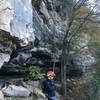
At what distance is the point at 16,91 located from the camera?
14.8 meters

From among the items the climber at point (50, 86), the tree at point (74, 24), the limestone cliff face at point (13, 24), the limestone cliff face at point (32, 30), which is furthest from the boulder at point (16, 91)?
the tree at point (74, 24)

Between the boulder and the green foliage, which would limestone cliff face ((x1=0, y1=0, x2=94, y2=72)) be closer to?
the green foliage

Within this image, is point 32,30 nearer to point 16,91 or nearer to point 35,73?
point 16,91

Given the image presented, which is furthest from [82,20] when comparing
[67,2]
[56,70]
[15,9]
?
[15,9]

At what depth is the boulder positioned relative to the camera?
1444 centimetres

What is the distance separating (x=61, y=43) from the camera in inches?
736

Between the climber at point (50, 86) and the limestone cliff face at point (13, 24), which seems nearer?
the limestone cliff face at point (13, 24)

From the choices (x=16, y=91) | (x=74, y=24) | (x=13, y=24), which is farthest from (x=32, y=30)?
(x=74, y=24)

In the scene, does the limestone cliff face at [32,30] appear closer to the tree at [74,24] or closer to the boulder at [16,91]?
the tree at [74,24]

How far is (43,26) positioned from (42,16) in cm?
74

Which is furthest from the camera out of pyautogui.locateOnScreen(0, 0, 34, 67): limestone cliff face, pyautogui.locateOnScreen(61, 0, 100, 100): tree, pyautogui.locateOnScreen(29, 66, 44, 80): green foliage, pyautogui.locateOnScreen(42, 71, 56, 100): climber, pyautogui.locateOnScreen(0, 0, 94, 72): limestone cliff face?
pyautogui.locateOnScreen(61, 0, 100, 100): tree

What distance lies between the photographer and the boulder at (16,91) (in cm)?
1444

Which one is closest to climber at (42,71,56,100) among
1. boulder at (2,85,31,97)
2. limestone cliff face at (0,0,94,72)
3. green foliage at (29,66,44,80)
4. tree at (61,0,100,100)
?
boulder at (2,85,31,97)

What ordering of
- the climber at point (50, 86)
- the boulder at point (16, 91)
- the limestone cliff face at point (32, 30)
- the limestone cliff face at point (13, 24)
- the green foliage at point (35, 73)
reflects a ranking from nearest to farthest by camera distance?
1. the limestone cliff face at point (13, 24)
2. the limestone cliff face at point (32, 30)
3. the climber at point (50, 86)
4. the boulder at point (16, 91)
5. the green foliage at point (35, 73)
